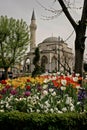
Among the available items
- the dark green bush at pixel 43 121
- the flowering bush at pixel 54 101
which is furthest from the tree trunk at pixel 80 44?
the dark green bush at pixel 43 121

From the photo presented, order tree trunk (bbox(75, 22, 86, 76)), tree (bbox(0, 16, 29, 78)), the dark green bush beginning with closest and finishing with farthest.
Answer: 1. the dark green bush
2. tree trunk (bbox(75, 22, 86, 76))
3. tree (bbox(0, 16, 29, 78))

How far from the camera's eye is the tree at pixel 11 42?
45.5 metres

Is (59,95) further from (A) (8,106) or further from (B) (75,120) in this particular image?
(B) (75,120)

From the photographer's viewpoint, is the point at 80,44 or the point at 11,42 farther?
the point at 11,42

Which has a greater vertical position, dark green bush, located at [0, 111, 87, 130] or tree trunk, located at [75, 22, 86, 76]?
tree trunk, located at [75, 22, 86, 76]

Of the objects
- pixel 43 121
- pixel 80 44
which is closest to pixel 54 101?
pixel 43 121

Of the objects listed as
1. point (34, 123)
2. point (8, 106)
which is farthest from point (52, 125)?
point (8, 106)

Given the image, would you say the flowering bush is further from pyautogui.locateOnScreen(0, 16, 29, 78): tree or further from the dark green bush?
pyautogui.locateOnScreen(0, 16, 29, 78): tree

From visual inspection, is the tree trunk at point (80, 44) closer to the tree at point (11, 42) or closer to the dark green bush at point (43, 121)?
the dark green bush at point (43, 121)

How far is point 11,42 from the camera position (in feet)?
149

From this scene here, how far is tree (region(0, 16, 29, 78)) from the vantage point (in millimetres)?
45531

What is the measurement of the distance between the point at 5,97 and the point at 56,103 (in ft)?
5.22

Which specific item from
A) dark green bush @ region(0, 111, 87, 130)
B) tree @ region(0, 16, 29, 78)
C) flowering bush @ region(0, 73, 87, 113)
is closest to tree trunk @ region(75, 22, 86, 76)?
flowering bush @ region(0, 73, 87, 113)

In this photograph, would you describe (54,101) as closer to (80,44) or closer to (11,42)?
(80,44)
